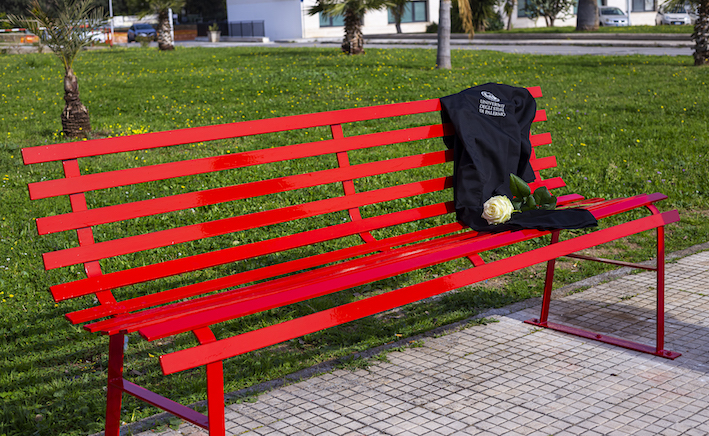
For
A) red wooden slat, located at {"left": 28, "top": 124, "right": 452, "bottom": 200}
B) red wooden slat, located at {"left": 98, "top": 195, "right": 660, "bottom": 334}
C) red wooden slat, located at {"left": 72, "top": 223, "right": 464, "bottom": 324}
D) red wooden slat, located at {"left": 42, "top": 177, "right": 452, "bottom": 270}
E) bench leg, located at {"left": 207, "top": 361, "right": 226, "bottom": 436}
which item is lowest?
bench leg, located at {"left": 207, "top": 361, "right": 226, "bottom": 436}

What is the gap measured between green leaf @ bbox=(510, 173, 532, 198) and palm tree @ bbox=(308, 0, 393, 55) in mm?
15984

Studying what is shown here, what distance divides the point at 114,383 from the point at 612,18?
40.4 metres

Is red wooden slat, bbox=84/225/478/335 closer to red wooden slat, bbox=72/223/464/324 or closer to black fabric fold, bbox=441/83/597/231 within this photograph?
red wooden slat, bbox=72/223/464/324

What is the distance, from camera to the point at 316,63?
60.2ft

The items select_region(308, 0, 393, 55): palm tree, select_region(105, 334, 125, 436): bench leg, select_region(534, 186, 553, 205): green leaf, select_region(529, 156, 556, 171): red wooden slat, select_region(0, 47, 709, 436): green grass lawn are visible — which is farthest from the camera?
select_region(308, 0, 393, 55): palm tree

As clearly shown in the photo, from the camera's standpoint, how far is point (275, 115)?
10984 millimetres

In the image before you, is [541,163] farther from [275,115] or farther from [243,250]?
[275,115]

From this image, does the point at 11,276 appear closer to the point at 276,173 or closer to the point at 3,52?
the point at 276,173

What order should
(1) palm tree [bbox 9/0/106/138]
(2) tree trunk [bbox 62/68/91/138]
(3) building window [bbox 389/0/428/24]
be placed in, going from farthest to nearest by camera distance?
1. (3) building window [bbox 389/0/428/24]
2. (2) tree trunk [bbox 62/68/91/138]
3. (1) palm tree [bbox 9/0/106/138]

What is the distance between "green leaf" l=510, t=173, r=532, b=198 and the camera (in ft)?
13.0

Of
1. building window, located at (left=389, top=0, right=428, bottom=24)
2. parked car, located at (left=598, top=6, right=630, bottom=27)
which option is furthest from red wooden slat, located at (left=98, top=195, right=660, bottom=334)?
building window, located at (left=389, top=0, right=428, bottom=24)

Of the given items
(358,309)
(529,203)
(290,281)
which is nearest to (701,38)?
(529,203)

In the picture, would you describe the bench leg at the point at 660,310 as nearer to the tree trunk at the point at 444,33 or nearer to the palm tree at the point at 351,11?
the tree trunk at the point at 444,33

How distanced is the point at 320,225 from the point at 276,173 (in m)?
1.65
